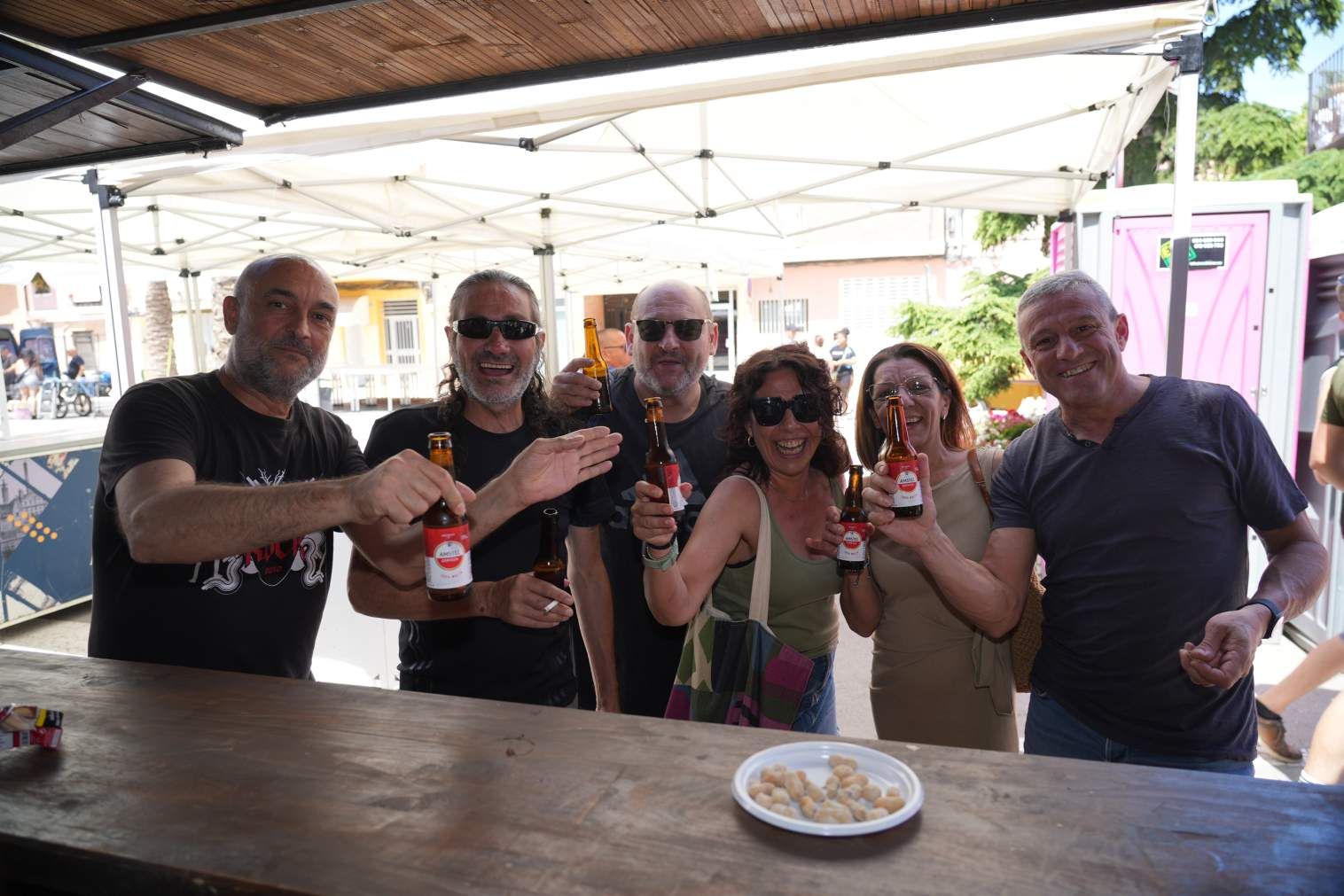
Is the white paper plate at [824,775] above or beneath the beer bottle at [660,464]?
beneath

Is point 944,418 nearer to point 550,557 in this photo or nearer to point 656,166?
point 550,557

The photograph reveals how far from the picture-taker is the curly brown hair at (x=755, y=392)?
2719 mm

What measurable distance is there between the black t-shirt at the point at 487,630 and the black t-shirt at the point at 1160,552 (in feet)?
5.21

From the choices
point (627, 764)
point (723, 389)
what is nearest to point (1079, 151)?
point (723, 389)

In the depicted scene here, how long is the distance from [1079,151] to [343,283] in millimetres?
23505

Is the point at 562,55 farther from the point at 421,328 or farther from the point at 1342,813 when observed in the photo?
the point at 421,328

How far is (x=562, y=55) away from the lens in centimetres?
250

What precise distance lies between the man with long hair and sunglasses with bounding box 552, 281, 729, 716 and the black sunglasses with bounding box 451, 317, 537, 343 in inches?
11.4

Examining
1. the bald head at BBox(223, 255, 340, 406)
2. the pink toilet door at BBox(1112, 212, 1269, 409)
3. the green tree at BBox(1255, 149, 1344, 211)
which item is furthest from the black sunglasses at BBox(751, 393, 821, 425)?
the green tree at BBox(1255, 149, 1344, 211)

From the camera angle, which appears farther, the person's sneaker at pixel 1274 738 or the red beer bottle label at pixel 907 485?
the person's sneaker at pixel 1274 738

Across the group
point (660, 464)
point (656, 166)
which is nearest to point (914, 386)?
point (660, 464)

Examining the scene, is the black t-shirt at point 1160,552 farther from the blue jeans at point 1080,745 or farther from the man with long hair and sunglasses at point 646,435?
the man with long hair and sunglasses at point 646,435

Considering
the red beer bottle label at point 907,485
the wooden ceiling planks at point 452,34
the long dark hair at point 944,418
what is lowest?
the red beer bottle label at point 907,485

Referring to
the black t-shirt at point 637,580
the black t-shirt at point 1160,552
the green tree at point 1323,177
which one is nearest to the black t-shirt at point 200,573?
the black t-shirt at point 637,580
